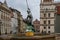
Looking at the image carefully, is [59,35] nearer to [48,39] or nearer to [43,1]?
[48,39]

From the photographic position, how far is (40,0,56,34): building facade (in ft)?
245

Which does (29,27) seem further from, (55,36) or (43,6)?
(43,6)

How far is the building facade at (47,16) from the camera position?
245ft

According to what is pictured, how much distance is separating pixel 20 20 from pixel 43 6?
40980mm

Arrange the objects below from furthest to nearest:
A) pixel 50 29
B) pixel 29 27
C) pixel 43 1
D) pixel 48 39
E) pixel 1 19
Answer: pixel 43 1 → pixel 50 29 → pixel 1 19 → pixel 29 27 → pixel 48 39

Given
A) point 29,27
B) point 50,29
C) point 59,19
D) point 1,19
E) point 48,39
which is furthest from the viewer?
point 50,29

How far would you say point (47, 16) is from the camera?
7594 cm

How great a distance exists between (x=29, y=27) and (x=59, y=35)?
286 centimetres

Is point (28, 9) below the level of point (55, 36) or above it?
above

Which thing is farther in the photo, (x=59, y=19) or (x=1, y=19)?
(x=1, y=19)

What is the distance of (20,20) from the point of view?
117312mm

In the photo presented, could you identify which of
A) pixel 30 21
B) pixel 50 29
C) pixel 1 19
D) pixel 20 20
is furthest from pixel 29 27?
pixel 20 20

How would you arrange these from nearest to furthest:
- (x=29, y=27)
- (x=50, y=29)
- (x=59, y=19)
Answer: (x=29, y=27)
(x=59, y=19)
(x=50, y=29)

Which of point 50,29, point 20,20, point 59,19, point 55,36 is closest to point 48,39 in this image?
point 55,36
